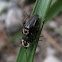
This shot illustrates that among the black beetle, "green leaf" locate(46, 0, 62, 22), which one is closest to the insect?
the black beetle

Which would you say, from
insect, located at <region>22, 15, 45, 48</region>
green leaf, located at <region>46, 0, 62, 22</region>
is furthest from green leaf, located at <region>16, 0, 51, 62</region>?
green leaf, located at <region>46, 0, 62, 22</region>

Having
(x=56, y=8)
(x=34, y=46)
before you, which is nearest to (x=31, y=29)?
(x=34, y=46)

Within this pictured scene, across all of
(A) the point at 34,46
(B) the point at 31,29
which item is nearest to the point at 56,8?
(B) the point at 31,29

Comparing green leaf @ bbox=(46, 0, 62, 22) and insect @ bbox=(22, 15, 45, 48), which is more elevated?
green leaf @ bbox=(46, 0, 62, 22)

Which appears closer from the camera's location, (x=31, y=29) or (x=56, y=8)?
(x=31, y=29)

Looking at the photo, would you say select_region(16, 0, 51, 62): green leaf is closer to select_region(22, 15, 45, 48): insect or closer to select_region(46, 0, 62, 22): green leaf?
select_region(22, 15, 45, 48): insect

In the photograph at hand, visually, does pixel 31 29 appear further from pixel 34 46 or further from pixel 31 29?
pixel 34 46

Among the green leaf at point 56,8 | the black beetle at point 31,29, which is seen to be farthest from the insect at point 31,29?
the green leaf at point 56,8

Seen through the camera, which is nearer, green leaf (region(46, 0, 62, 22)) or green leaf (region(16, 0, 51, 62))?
green leaf (region(16, 0, 51, 62))

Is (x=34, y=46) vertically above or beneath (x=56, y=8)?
beneath

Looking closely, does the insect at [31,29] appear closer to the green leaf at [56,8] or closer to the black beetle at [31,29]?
the black beetle at [31,29]

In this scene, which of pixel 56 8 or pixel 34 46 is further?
pixel 56 8
